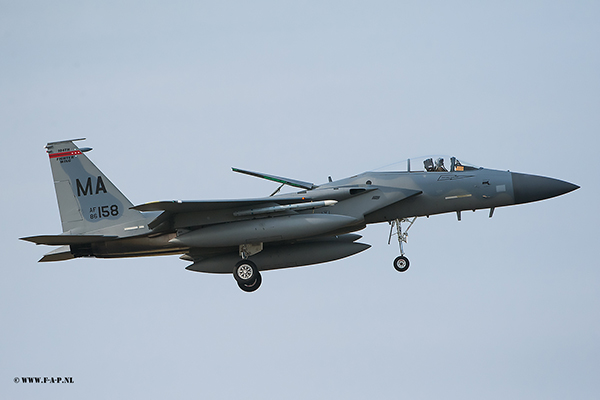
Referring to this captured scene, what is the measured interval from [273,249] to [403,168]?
3.69 m

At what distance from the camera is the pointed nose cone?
16719mm

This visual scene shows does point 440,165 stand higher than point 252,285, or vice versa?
point 440,165

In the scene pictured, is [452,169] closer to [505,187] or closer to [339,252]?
[505,187]

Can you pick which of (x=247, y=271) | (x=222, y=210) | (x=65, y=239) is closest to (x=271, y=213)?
(x=222, y=210)

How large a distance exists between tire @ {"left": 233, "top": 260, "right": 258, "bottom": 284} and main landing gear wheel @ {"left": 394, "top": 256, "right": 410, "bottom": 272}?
3274 mm

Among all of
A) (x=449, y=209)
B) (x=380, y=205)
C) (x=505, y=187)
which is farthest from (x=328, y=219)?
(x=505, y=187)

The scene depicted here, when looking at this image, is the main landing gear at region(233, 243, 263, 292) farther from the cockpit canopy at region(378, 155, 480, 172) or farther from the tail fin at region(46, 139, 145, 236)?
the cockpit canopy at region(378, 155, 480, 172)

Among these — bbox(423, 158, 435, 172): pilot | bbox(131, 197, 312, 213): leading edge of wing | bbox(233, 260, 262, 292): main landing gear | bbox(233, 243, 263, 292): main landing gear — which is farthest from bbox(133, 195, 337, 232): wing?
bbox(423, 158, 435, 172): pilot

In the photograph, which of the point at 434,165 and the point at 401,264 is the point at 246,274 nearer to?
the point at 401,264

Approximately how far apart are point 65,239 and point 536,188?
10.7 meters

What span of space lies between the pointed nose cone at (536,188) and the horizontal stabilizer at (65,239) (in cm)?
932

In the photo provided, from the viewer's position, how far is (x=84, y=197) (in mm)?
18047

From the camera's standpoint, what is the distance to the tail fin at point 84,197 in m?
17.8

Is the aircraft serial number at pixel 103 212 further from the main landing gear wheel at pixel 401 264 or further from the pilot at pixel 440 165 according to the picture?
the pilot at pixel 440 165
